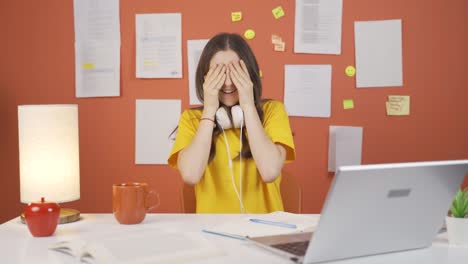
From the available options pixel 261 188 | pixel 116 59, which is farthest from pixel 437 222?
pixel 116 59

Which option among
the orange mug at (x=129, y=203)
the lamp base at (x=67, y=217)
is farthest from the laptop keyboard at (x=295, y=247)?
the lamp base at (x=67, y=217)

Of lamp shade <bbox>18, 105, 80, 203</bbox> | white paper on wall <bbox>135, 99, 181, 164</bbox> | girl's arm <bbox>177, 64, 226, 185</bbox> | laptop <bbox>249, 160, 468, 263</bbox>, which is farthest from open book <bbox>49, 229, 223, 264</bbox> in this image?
white paper on wall <bbox>135, 99, 181, 164</bbox>

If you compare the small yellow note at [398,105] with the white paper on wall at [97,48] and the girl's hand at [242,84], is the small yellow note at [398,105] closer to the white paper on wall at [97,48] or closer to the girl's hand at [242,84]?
the girl's hand at [242,84]

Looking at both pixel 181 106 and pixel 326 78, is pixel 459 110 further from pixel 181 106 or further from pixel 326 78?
pixel 181 106

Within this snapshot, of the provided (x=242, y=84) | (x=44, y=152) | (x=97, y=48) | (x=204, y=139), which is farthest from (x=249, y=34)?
(x=44, y=152)

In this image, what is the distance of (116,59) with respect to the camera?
2.70m

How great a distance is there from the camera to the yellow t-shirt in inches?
70.8

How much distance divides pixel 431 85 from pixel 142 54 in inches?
56.8

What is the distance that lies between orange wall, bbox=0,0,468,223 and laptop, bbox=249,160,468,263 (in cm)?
161

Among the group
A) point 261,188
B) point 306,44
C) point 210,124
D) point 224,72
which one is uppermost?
point 306,44

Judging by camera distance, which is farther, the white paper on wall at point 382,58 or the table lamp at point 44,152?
the white paper on wall at point 382,58

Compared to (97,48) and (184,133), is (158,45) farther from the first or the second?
(184,133)

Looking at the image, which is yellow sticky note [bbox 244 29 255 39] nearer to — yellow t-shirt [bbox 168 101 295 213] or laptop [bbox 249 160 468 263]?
yellow t-shirt [bbox 168 101 295 213]

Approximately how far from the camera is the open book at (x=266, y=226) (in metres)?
1.21
